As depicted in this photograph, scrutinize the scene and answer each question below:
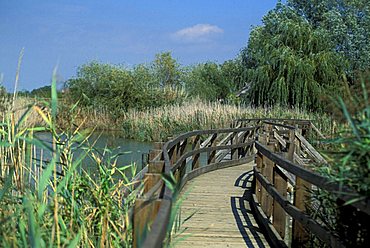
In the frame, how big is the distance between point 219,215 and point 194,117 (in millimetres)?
17495

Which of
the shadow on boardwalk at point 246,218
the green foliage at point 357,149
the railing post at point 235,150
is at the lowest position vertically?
the shadow on boardwalk at point 246,218

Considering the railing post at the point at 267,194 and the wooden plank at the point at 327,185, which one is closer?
the wooden plank at the point at 327,185

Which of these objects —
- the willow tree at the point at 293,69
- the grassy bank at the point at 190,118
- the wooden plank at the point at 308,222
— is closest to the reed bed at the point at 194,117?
the grassy bank at the point at 190,118

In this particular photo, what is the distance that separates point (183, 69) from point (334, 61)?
949 inches

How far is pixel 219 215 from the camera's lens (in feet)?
19.6

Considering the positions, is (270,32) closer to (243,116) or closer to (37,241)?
(243,116)

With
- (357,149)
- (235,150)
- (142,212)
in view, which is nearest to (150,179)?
(142,212)

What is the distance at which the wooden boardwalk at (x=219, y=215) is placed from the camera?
4801 millimetres

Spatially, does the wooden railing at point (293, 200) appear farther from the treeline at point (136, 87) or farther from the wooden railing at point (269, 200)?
the treeline at point (136, 87)

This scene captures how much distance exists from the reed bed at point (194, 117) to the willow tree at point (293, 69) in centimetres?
81

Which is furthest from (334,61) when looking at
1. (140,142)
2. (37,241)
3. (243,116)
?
(37,241)

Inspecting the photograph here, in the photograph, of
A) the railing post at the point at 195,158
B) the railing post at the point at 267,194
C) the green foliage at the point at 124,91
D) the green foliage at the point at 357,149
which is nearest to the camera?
the green foliage at the point at 357,149

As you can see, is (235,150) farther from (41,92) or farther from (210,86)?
(210,86)

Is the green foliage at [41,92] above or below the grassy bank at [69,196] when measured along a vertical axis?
above
